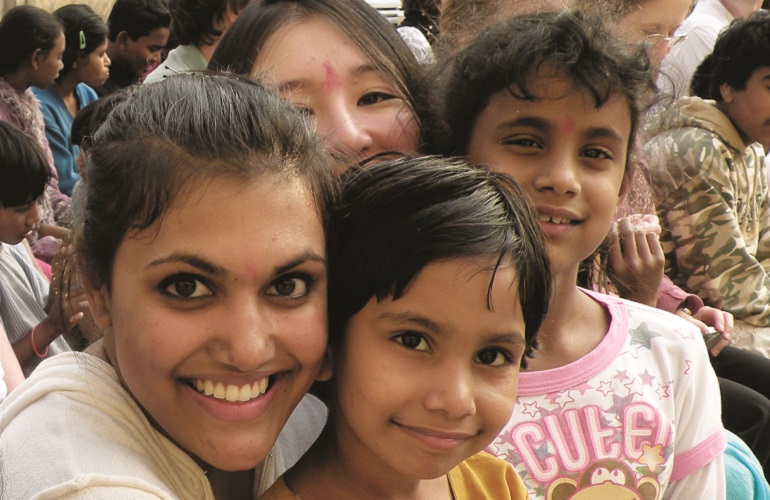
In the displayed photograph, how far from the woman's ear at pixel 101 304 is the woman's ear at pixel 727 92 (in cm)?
293

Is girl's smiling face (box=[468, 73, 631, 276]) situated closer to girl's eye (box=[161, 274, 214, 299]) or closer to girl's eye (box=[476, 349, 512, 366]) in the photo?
girl's eye (box=[476, 349, 512, 366])

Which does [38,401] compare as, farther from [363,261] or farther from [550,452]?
[550,452]

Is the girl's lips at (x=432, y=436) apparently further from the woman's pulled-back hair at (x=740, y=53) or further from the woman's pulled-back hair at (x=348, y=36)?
the woman's pulled-back hair at (x=740, y=53)

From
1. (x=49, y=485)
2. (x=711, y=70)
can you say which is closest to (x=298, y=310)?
(x=49, y=485)

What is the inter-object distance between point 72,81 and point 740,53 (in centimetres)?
339

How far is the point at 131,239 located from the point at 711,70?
3100mm

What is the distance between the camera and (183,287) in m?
1.10

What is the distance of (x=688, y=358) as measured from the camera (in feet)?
5.60

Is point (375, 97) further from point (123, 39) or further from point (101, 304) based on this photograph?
point (123, 39)

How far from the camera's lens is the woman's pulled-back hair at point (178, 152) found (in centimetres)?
112

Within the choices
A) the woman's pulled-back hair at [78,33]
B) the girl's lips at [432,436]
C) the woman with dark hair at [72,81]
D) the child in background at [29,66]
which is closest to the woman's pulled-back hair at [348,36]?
the girl's lips at [432,436]

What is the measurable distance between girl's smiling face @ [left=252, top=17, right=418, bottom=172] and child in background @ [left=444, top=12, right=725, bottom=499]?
0.37 ft

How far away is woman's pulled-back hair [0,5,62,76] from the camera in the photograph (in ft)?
14.0

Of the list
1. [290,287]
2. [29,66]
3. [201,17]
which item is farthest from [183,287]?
[29,66]
